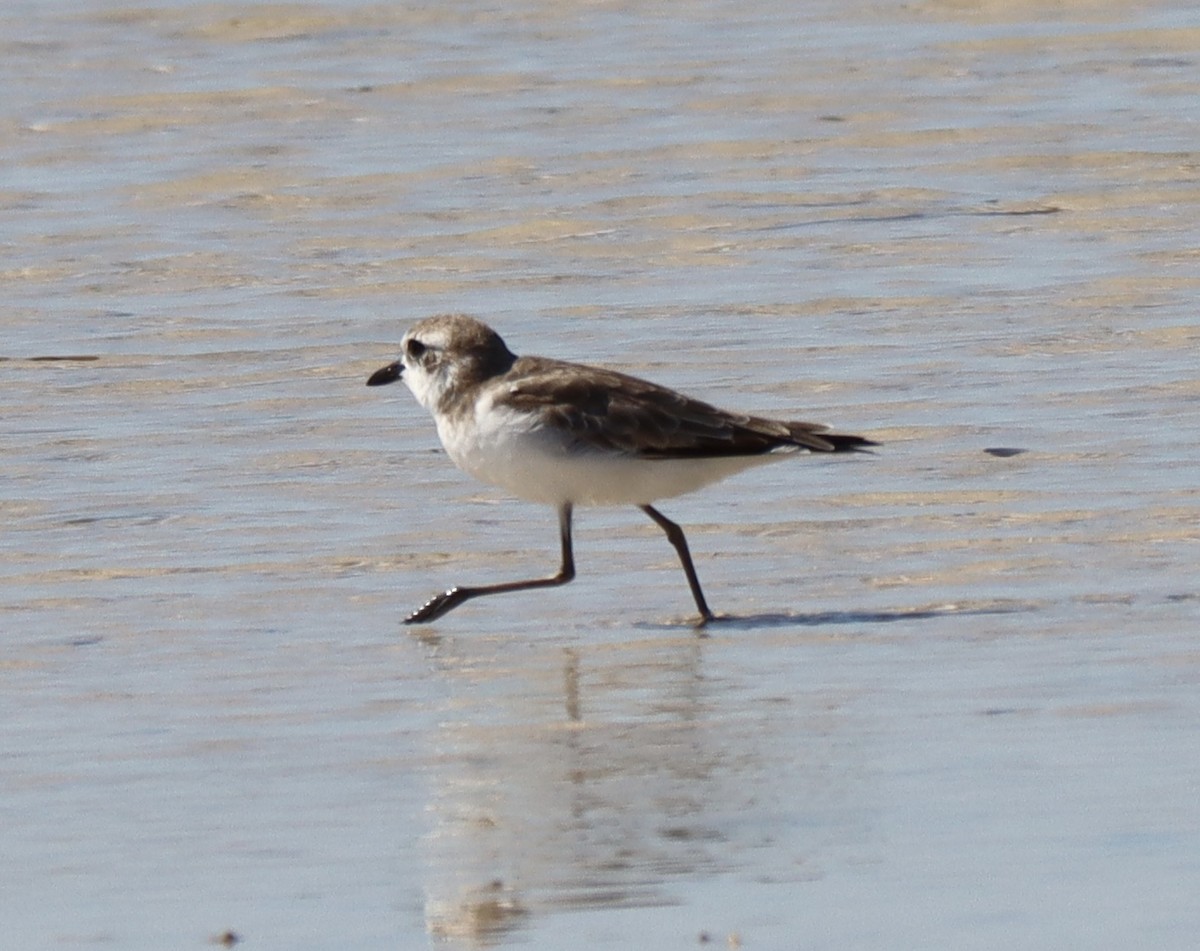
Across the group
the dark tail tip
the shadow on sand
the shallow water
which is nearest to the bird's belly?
the dark tail tip

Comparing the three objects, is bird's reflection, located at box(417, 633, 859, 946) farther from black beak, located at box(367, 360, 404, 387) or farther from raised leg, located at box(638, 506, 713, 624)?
black beak, located at box(367, 360, 404, 387)

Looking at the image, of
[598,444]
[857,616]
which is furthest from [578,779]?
[598,444]

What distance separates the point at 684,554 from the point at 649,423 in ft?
1.18

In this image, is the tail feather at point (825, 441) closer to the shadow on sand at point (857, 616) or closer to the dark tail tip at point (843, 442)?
the dark tail tip at point (843, 442)

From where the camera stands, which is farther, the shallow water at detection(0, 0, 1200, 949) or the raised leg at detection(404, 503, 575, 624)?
the raised leg at detection(404, 503, 575, 624)

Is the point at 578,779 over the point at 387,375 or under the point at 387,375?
over

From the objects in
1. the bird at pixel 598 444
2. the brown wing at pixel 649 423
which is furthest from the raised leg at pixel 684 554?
the brown wing at pixel 649 423

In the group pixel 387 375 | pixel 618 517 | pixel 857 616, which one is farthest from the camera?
pixel 618 517

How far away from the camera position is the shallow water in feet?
16.4

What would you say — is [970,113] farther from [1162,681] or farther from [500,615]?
[1162,681]

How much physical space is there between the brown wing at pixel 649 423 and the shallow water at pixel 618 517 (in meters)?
0.40

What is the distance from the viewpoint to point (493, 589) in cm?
737

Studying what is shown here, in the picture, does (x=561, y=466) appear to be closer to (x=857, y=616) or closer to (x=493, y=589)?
(x=493, y=589)

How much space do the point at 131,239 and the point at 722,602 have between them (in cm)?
623
